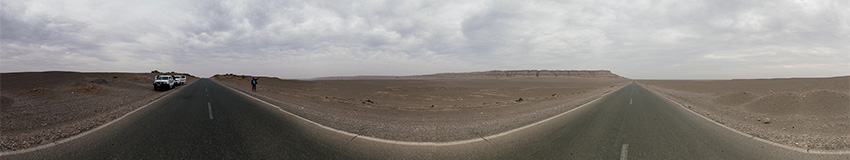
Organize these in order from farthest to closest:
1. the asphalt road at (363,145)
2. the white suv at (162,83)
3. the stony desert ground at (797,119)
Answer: the white suv at (162,83) → the stony desert ground at (797,119) → the asphalt road at (363,145)

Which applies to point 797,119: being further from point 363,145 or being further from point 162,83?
point 162,83

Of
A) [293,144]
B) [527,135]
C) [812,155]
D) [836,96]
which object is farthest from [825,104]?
[293,144]

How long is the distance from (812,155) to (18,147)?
16.0 metres

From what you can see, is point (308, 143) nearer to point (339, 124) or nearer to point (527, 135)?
point (339, 124)

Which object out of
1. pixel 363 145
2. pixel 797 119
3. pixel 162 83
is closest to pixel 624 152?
pixel 363 145

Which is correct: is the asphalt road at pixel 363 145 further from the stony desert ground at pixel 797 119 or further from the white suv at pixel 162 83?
the white suv at pixel 162 83

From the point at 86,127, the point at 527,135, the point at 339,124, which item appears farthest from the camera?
the point at 339,124

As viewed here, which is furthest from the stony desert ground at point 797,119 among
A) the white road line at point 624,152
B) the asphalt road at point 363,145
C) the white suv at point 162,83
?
the white suv at point 162,83

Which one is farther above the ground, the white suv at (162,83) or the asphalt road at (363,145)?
the white suv at (162,83)

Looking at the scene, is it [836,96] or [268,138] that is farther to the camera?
[836,96]

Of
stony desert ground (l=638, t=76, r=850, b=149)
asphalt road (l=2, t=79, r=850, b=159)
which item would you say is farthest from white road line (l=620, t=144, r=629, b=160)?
stony desert ground (l=638, t=76, r=850, b=149)

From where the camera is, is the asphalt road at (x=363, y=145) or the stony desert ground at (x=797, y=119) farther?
the stony desert ground at (x=797, y=119)

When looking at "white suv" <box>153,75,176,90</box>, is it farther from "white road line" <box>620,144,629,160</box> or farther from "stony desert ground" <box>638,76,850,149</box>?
"stony desert ground" <box>638,76,850,149</box>

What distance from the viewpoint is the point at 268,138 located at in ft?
22.2
